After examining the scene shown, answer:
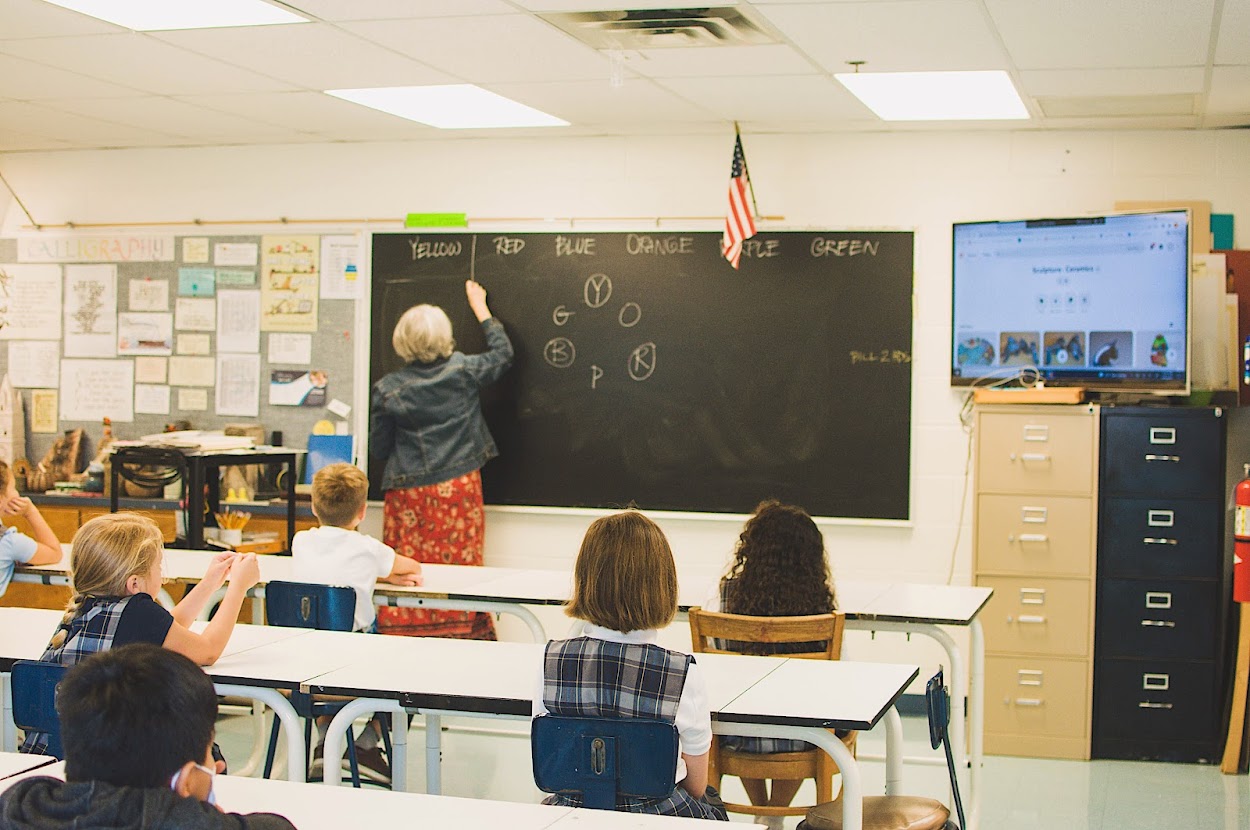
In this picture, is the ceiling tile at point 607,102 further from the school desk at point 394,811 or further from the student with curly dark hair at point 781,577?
the school desk at point 394,811

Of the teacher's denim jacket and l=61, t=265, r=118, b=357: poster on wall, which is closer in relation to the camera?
the teacher's denim jacket

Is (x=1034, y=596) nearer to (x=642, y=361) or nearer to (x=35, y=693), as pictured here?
(x=642, y=361)

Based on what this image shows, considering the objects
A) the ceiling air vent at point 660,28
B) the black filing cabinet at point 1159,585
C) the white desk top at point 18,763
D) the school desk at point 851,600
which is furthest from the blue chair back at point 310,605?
the black filing cabinet at point 1159,585

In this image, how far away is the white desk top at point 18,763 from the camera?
2439 mm

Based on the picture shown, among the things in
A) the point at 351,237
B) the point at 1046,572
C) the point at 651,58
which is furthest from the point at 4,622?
the point at 1046,572

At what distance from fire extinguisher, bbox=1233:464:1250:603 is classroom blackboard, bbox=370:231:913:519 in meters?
1.37

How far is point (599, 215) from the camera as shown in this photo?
21.0 ft

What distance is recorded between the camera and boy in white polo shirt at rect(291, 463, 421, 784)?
4.41 metres

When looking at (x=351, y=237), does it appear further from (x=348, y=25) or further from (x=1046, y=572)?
(x=1046, y=572)

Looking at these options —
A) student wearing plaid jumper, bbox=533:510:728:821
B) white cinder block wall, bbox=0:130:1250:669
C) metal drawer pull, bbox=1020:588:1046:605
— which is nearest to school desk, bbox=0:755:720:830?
student wearing plaid jumper, bbox=533:510:728:821

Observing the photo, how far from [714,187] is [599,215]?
0.55 metres

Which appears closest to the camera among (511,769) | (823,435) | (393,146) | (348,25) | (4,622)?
(4,622)

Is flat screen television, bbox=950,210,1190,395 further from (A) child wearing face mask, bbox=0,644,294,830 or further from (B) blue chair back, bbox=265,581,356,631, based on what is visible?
(A) child wearing face mask, bbox=0,644,294,830

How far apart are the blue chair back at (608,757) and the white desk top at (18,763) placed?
889 mm
